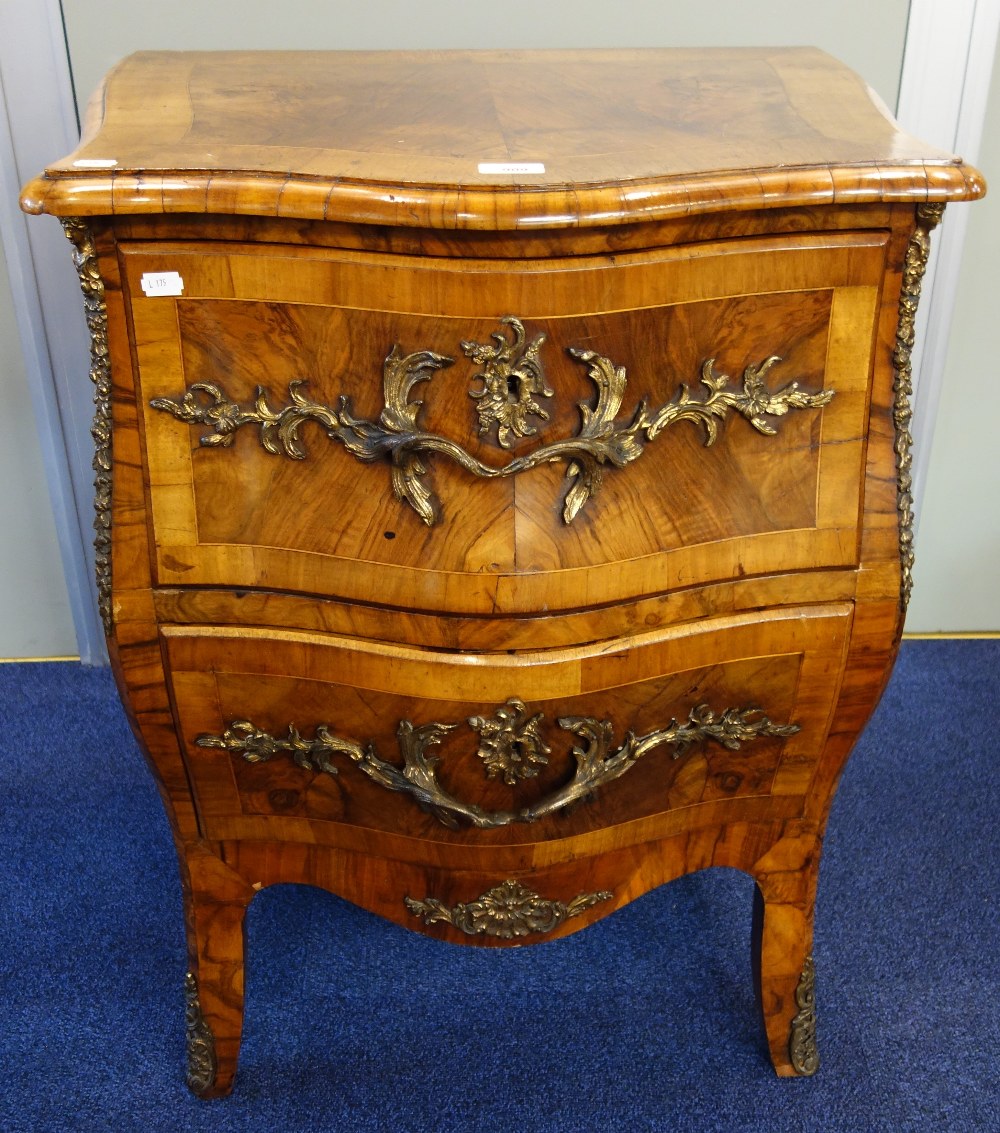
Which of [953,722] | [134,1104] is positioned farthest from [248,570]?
[953,722]

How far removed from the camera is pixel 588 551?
866 millimetres

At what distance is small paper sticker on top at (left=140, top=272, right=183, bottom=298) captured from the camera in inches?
31.5

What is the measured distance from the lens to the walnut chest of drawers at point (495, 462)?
784 millimetres

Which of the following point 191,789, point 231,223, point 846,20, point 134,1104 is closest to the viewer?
point 231,223

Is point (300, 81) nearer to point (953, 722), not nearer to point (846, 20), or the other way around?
point (846, 20)

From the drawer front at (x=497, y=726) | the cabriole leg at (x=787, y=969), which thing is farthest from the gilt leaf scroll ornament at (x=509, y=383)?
the cabriole leg at (x=787, y=969)

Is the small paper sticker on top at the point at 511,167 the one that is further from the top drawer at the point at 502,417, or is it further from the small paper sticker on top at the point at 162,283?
the small paper sticker on top at the point at 162,283

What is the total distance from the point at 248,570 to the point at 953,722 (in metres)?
1.20

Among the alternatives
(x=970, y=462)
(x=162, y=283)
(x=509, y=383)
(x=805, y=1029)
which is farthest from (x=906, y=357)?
(x=970, y=462)

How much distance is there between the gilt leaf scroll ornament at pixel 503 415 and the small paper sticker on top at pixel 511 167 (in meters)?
0.10

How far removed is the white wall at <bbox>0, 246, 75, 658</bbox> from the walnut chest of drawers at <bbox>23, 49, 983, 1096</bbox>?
2.34 feet

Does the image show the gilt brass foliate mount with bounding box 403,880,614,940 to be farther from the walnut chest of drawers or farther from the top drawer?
the top drawer

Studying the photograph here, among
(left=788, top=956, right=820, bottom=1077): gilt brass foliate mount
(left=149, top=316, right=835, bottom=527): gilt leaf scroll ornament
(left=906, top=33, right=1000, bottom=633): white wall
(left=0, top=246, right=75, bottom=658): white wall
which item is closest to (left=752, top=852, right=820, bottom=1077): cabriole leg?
(left=788, top=956, right=820, bottom=1077): gilt brass foliate mount

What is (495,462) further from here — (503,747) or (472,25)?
(472,25)
